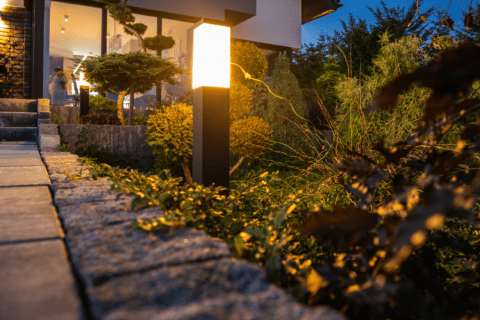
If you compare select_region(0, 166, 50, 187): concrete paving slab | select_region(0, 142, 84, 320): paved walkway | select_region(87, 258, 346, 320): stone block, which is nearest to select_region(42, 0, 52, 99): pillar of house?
select_region(0, 166, 50, 187): concrete paving slab

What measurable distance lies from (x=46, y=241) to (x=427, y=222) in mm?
943

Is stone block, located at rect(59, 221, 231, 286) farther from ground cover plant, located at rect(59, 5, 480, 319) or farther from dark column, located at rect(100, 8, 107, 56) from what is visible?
dark column, located at rect(100, 8, 107, 56)

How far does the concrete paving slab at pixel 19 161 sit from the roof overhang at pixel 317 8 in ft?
35.2

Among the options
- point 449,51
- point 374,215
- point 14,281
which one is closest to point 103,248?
point 14,281

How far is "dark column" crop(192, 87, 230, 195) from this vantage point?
2.50 metres

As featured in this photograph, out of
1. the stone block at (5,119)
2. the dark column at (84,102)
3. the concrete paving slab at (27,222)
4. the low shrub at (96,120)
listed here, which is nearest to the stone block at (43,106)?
the stone block at (5,119)

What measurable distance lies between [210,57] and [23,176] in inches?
62.6

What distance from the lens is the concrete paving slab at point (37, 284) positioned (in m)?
0.57

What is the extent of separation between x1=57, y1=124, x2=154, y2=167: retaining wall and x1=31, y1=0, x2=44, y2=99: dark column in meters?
4.26

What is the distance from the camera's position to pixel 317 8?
1149cm

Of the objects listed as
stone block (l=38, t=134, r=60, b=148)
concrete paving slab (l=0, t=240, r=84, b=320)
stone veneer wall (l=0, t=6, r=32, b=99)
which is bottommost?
concrete paving slab (l=0, t=240, r=84, b=320)

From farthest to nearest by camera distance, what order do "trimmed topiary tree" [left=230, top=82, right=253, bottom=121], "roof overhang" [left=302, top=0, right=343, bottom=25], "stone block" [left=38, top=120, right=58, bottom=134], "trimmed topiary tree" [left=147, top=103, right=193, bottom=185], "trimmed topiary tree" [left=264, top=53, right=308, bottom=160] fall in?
"roof overhang" [left=302, top=0, right=343, bottom=25], "trimmed topiary tree" [left=264, top=53, right=308, bottom=160], "trimmed topiary tree" [left=230, top=82, right=253, bottom=121], "trimmed topiary tree" [left=147, top=103, right=193, bottom=185], "stone block" [left=38, top=120, right=58, bottom=134]

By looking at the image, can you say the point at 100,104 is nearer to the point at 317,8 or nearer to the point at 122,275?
the point at 122,275

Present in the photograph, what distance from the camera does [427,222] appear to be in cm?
53
